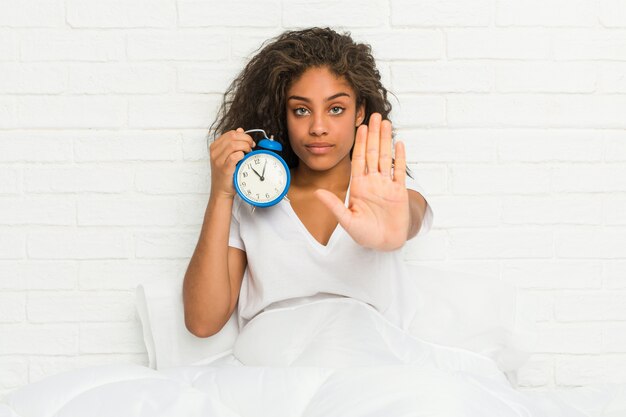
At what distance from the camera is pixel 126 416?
1163 millimetres

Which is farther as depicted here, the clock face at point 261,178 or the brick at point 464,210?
the brick at point 464,210

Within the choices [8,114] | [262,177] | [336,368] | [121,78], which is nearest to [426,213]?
[262,177]

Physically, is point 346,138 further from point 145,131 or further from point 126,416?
point 126,416

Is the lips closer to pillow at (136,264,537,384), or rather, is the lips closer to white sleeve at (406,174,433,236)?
white sleeve at (406,174,433,236)

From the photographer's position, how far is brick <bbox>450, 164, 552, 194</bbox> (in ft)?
6.52

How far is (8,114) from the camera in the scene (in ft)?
6.46

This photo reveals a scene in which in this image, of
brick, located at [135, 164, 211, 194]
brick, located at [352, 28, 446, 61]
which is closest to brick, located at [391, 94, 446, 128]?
brick, located at [352, 28, 446, 61]

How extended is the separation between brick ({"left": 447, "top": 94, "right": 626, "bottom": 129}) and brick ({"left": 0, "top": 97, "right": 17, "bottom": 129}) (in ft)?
3.72

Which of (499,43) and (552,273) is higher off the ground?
(499,43)

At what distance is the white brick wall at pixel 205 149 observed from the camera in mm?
1951

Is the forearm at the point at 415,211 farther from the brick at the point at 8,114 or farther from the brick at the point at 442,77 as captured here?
the brick at the point at 8,114

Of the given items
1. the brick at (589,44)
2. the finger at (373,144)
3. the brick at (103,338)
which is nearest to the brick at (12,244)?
the brick at (103,338)

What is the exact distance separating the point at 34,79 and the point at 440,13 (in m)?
1.07

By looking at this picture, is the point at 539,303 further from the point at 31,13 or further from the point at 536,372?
the point at 31,13
